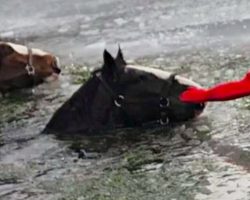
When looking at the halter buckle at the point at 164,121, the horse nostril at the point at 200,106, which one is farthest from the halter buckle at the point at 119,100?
the horse nostril at the point at 200,106

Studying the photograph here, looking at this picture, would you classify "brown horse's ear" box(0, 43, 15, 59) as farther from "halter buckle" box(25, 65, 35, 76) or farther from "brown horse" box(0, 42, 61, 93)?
"halter buckle" box(25, 65, 35, 76)

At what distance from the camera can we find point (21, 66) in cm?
883

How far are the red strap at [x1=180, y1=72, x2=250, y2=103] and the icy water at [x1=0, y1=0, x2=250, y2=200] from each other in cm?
29

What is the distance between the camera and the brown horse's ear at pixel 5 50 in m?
8.73

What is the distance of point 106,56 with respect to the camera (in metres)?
6.31

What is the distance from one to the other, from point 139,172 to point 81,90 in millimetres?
1481

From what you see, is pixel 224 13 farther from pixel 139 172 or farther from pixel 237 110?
pixel 139 172

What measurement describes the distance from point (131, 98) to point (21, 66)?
275 cm

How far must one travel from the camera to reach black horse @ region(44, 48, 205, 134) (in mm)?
6340

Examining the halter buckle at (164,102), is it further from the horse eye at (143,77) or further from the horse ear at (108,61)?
the horse ear at (108,61)

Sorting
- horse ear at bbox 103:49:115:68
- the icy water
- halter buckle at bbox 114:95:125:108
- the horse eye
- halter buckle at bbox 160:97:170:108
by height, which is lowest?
the icy water

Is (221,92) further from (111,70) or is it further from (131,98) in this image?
(111,70)

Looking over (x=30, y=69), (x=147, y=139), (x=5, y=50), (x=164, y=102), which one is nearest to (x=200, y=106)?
(x=164, y=102)

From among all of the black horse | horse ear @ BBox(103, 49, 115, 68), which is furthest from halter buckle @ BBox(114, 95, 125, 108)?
horse ear @ BBox(103, 49, 115, 68)
